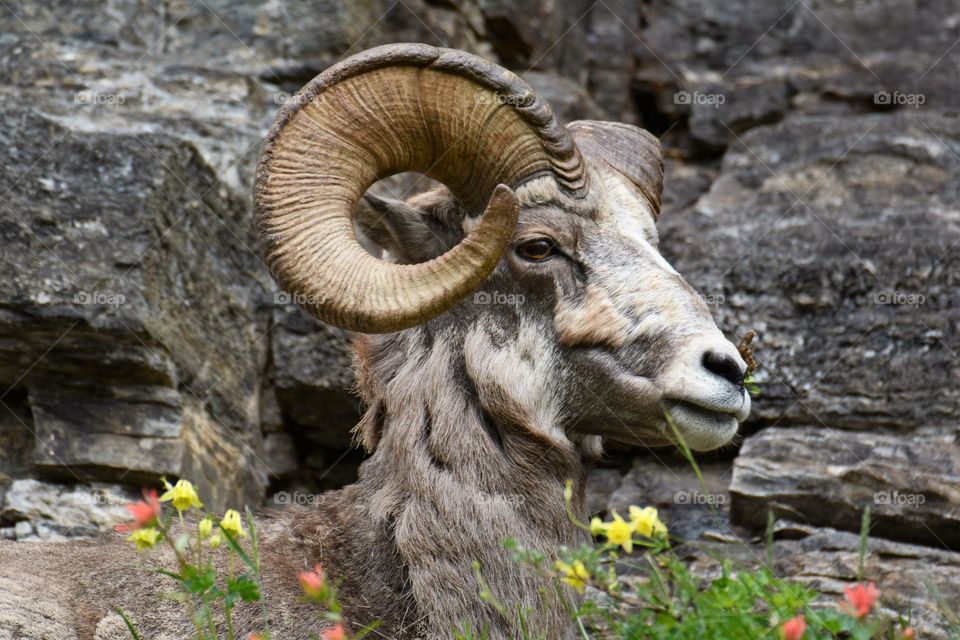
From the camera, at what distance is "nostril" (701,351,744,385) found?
17.3 ft

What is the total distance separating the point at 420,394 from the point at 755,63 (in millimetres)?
7334

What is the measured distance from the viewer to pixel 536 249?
19.4 feet

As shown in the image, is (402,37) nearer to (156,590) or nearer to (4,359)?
(4,359)

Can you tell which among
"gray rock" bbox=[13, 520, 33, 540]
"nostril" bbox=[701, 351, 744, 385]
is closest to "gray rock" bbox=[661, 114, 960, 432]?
"nostril" bbox=[701, 351, 744, 385]

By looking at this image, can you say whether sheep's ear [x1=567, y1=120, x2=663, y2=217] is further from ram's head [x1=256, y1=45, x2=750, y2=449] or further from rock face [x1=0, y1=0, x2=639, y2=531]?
rock face [x1=0, y1=0, x2=639, y2=531]

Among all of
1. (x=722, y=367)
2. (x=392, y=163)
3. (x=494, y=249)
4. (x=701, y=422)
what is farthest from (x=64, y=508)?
(x=722, y=367)

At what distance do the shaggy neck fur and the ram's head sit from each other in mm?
41

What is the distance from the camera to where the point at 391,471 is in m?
5.89

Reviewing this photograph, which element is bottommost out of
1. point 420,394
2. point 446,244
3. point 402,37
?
point 420,394

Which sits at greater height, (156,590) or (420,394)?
(420,394)

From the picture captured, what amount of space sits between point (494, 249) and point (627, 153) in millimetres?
1444

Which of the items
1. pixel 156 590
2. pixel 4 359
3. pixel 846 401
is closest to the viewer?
pixel 156 590

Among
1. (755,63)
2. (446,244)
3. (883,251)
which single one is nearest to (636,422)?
(446,244)

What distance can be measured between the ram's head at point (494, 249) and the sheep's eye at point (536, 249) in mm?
10
